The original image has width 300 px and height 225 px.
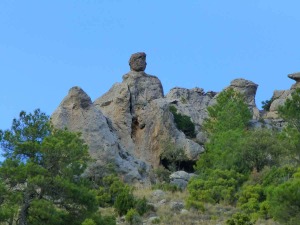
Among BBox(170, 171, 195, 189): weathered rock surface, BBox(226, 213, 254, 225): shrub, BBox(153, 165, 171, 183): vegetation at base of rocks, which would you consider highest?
BBox(153, 165, 171, 183): vegetation at base of rocks

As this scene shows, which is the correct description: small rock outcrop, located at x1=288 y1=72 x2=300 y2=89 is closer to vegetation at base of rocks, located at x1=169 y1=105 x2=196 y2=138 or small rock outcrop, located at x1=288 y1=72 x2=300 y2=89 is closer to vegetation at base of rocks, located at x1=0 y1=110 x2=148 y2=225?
vegetation at base of rocks, located at x1=169 y1=105 x2=196 y2=138

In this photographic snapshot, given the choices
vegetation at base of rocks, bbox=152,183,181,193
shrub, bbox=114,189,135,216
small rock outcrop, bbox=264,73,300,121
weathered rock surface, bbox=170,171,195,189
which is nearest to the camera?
shrub, bbox=114,189,135,216

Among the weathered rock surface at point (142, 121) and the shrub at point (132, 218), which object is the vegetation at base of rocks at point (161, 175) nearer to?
the weathered rock surface at point (142, 121)

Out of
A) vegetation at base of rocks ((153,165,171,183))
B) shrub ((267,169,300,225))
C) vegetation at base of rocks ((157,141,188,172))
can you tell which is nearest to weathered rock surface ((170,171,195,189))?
vegetation at base of rocks ((153,165,171,183))

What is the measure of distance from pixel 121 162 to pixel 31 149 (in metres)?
18.3

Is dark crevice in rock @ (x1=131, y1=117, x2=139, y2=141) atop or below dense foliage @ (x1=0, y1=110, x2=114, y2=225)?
atop

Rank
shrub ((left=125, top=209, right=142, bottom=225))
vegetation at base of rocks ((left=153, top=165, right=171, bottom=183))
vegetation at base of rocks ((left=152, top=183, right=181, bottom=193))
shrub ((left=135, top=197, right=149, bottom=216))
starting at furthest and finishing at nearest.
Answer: vegetation at base of rocks ((left=153, top=165, right=171, bottom=183)), vegetation at base of rocks ((left=152, top=183, right=181, bottom=193)), shrub ((left=135, top=197, right=149, bottom=216)), shrub ((left=125, top=209, right=142, bottom=225))

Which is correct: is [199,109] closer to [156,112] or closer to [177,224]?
[156,112]

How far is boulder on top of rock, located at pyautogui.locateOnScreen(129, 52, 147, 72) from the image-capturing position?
63.8 meters

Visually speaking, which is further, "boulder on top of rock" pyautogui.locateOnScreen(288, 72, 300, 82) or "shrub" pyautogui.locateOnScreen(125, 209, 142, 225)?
"boulder on top of rock" pyautogui.locateOnScreen(288, 72, 300, 82)

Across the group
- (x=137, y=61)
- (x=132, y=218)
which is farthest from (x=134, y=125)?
(x=132, y=218)

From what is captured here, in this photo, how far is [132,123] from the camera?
5800 cm

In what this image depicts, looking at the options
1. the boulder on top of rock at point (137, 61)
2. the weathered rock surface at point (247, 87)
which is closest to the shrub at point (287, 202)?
the boulder on top of rock at point (137, 61)

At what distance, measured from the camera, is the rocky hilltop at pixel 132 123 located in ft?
158
